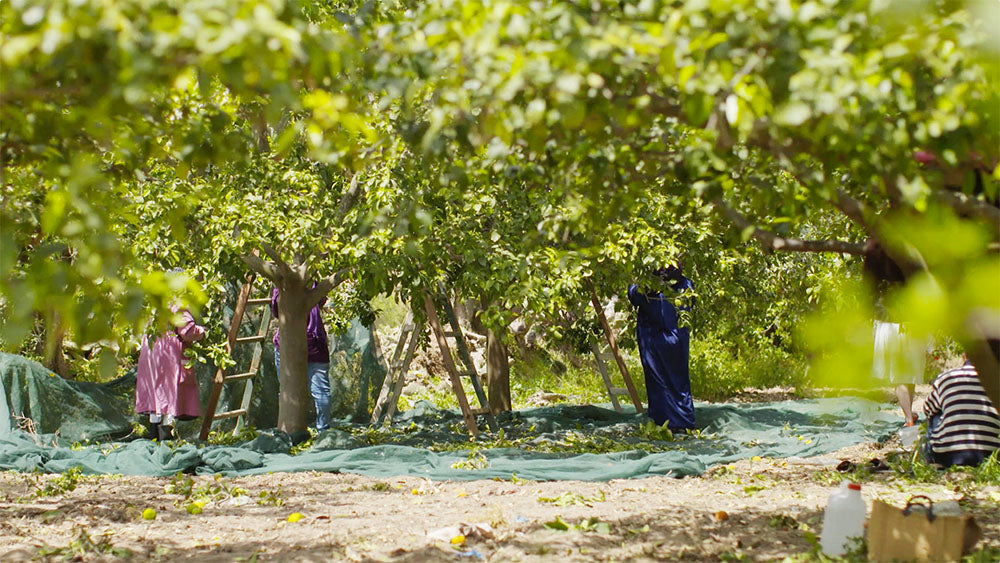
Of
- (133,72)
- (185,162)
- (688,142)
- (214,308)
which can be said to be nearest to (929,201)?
(688,142)

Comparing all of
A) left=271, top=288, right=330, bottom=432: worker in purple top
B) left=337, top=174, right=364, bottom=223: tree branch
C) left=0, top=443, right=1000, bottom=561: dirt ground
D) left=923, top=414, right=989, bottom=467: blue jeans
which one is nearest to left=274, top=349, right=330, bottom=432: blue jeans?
left=271, top=288, right=330, bottom=432: worker in purple top

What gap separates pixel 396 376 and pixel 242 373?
56.7 inches

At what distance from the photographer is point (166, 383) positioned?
27.5 feet

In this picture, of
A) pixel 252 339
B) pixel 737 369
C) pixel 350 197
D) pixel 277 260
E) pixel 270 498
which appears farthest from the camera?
pixel 737 369

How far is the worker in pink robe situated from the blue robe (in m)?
3.89

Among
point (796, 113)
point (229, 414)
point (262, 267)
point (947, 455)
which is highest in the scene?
point (262, 267)

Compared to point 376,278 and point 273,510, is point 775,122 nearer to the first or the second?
point 273,510

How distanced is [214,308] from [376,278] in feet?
7.29

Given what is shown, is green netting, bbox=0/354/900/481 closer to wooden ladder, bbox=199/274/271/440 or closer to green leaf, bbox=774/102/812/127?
wooden ladder, bbox=199/274/271/440

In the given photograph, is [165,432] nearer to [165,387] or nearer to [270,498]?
[165,387]

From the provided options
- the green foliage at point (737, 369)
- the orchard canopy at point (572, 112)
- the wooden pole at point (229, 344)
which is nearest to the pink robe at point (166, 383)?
the wooden pole at point (229, 344)

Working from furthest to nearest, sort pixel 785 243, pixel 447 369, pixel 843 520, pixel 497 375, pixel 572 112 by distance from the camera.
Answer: pixel 497 375, pixel 447 369, pixel 843 520, pixel 785 243, pixel 572 112

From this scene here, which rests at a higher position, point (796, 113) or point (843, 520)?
point (796, 113)

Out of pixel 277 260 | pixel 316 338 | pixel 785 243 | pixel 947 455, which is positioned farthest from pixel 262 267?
pixel 785 243
